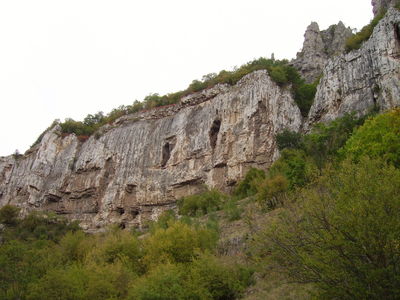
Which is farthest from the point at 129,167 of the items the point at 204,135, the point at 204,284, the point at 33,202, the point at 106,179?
the point at 204,284

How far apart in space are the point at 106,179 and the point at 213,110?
14278 millimetres

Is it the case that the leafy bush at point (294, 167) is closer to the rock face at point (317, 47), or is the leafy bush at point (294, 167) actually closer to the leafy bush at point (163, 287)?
the leafy bush at point (163, 287)

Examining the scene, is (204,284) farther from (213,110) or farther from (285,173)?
(213,110)

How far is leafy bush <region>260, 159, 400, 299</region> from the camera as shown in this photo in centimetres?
910

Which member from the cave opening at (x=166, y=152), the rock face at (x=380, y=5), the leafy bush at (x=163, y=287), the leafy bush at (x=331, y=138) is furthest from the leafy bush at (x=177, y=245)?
the rock face at (x=380, y=5)

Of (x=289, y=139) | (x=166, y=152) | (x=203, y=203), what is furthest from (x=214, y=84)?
(x=203, y=203)

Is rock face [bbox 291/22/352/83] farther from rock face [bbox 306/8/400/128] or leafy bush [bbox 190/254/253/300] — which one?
leafy bush [bbox 190/254/253/300]

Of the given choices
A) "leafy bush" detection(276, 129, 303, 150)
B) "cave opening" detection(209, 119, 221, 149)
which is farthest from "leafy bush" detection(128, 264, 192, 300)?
"cave opening" detection(209, 119, 221, 149)

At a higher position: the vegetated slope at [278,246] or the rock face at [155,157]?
the rock face at [155,157]

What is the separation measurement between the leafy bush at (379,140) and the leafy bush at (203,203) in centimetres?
1094

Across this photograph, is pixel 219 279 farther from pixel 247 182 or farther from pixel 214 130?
pixel 214 130

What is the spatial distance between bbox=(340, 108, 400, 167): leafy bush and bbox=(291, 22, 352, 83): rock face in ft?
74.7

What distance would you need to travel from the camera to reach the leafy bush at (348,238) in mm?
9102

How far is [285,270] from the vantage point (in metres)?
11.8
